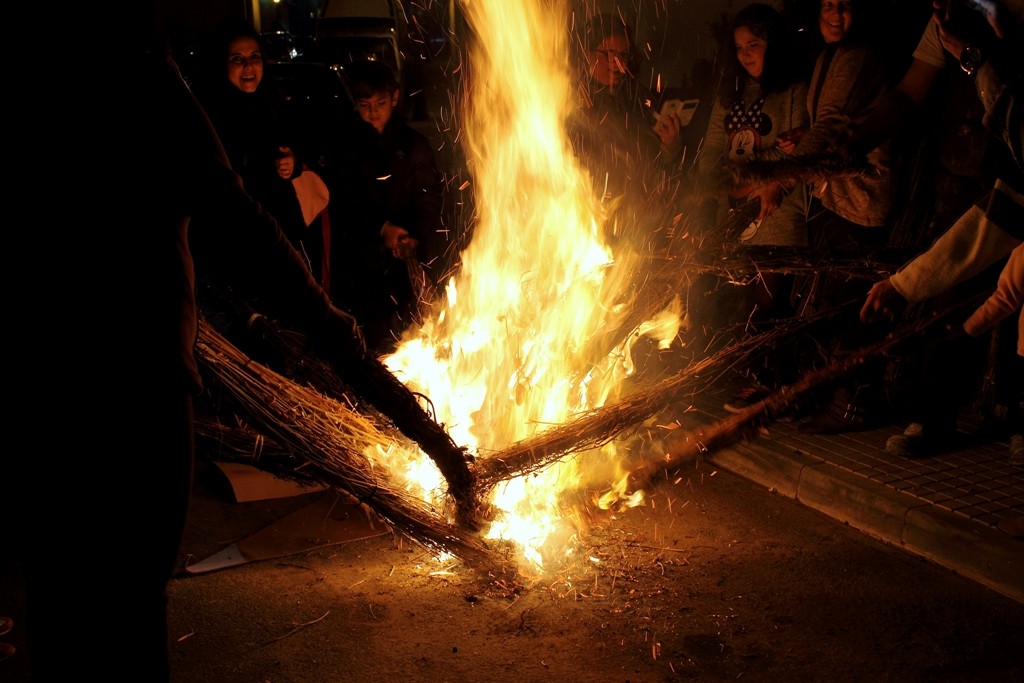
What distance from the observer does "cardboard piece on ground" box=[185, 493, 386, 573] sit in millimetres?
4211

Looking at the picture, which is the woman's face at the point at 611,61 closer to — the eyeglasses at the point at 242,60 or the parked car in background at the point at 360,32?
the eyeglasses at the point at 242,60

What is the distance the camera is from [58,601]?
214 centimetres

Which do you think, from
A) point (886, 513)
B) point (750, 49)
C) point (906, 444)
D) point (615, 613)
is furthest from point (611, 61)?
point (615, 613)

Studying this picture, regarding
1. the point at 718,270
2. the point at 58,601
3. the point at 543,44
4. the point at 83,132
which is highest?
the point at 543,44

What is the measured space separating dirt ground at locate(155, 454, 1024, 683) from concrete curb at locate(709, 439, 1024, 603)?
0.09m

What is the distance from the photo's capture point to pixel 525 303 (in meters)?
5.02

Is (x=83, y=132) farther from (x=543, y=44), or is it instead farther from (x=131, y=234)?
(x=543, y=44)

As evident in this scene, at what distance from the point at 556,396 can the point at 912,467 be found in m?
2.25

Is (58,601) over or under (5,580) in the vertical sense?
under

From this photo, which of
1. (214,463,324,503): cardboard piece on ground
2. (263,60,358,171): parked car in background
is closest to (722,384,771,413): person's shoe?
(214,463,324,503): cardboard piece on ground

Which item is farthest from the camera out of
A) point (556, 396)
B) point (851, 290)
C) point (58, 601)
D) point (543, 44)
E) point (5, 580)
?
point (543, 44)

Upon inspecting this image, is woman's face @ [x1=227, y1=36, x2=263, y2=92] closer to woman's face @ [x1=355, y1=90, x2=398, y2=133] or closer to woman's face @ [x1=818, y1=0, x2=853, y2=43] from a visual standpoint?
woman's face @ [x1=355, y1=90, x2=398, y2=133]

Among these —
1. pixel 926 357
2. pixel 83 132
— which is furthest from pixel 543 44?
pixel 83 132

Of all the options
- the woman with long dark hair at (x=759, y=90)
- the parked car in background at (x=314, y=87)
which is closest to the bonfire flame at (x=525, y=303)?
the woman with long dark hair at (x=759, y=90)
